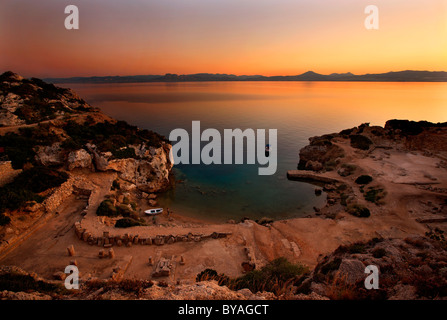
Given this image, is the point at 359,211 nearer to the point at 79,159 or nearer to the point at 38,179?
the point at 79,159

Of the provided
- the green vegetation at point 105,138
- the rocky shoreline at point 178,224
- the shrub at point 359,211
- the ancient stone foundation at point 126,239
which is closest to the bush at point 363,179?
the rocky shoreline at point 178,224

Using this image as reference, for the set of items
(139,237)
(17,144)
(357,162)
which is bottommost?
(139,237)

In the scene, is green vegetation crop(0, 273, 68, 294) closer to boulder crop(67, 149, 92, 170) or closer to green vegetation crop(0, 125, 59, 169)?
boulder crop(67, 149, 92, 170)

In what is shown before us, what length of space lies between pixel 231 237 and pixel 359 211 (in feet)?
46.0

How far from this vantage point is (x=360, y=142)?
4091 centimetres

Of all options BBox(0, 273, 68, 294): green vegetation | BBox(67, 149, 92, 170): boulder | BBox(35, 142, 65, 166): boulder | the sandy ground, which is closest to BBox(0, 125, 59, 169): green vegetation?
BBox(35, 142, 65, 166): boulder

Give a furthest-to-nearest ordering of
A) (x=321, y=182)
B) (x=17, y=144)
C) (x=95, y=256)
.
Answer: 1. (x=321, y=182)
2. (x=17, y=144)
3. (x=95, y=256)

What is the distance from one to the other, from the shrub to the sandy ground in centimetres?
67

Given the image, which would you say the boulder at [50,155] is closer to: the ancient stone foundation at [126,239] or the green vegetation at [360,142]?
the ancient stone foundation at [126,239]

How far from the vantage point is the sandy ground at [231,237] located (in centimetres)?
1289

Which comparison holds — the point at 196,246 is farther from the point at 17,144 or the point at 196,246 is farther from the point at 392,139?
the point at 392,139

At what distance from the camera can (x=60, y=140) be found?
951 inches
